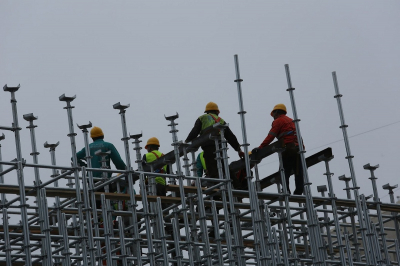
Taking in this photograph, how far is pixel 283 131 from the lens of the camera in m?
19.0

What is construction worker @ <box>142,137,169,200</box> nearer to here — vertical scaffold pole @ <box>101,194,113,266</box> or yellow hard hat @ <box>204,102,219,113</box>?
yellow hard hat @ <box>204,102,219,113</box>

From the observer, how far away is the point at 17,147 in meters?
14.5

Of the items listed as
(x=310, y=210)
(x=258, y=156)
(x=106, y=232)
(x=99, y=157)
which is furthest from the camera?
(x=99, y=157)

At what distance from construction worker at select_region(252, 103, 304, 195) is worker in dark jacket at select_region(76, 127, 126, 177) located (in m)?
2.89

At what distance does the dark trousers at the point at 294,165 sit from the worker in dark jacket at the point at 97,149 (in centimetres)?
330

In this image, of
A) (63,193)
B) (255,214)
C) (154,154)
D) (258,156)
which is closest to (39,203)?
(63,193)

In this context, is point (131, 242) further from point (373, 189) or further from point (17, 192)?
point (373, 189)

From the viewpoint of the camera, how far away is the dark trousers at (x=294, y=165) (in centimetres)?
1878

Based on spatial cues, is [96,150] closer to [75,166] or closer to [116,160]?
[116,160]

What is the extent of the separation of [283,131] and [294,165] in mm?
727

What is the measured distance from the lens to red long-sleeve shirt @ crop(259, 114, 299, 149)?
18797 mm

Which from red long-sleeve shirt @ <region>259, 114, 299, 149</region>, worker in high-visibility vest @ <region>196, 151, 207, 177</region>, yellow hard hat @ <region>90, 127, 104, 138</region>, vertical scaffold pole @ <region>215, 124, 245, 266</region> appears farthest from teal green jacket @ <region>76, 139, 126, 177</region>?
red long-sleeve shirt @ <region>259, 114, 299, 149</region>

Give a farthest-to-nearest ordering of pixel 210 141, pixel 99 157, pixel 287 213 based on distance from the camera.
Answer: pixel 99 157 < pixel 210 141 < pixel 287 213

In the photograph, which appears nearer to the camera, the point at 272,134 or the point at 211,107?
the point at 272,134
